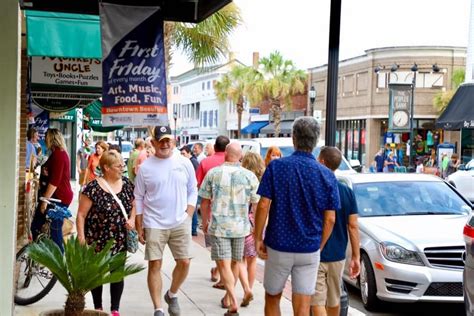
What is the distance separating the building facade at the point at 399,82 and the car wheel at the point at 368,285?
40884mm

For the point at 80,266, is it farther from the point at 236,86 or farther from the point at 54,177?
the point at 236,86

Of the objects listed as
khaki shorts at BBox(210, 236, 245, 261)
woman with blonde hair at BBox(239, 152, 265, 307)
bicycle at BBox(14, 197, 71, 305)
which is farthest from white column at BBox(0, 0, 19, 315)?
woman with blonde hair at BBox(239, 152, 265, 307)

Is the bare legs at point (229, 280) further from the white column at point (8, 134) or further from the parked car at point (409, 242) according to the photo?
the white column at point (8, 134)

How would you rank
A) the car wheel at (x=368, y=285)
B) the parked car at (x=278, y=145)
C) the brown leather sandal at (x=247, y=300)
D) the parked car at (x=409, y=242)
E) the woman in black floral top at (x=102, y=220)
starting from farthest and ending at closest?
the parked car at (x=278, y=145) → the car wheel at (x=368, y=285) → the parked car at (x=409, y=242) → the brown leather sandal at (x=247, y=300) → the woman in black floral top at (x=102, y=220)

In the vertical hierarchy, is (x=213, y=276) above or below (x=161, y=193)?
below

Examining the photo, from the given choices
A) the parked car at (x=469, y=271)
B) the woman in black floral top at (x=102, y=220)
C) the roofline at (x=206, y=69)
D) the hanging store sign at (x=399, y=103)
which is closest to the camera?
the parked car at (x=469, y=271)

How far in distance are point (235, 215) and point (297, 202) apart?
2249 millimetres

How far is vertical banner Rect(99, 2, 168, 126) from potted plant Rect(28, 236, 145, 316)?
2375 millimetres

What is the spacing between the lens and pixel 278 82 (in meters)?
60.5

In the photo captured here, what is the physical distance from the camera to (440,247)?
28.6 feet

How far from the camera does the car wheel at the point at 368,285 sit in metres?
9.12

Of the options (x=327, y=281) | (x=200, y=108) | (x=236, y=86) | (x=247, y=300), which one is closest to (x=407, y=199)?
(x=247, y=300)

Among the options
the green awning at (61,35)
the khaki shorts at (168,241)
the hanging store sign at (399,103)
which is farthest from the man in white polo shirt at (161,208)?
the hanging store sign at (399,103)

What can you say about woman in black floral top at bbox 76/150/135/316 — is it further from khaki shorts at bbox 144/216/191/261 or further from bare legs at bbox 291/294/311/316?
bare legs at bbox 291/294/311/316
